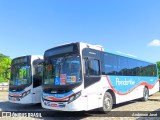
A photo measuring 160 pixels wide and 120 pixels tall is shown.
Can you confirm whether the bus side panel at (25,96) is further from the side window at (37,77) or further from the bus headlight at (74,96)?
the bus headlight at (74,96)

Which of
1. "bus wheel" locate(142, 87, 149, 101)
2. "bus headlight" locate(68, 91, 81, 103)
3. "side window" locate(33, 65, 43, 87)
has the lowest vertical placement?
"bus wheel" locate(142, 87, 149, 101)

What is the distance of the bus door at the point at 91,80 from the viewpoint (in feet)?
32.9

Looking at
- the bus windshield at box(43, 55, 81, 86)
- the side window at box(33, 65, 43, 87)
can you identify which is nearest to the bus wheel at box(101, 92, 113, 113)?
the bus windshield at box(43, 55, 81, 86)

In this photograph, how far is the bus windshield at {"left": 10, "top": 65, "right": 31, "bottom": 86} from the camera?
13.6 m

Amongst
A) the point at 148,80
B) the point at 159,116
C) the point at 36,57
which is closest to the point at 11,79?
the point at 36,57

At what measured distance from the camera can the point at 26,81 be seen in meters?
13.5

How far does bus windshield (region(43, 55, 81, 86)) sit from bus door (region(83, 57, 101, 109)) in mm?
394

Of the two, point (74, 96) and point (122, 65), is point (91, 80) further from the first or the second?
point (122, 65)

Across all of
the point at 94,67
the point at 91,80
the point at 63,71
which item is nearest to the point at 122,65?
the point at 94,67

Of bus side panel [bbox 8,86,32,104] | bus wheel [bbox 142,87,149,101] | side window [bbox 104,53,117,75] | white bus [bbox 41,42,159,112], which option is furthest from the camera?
bus wheel [bbox 142,87,149,101]

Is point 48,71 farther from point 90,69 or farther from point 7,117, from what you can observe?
point 7,117

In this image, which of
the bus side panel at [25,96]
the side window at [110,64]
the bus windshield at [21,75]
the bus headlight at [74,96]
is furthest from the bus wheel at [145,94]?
the bus headlight at [74,96]

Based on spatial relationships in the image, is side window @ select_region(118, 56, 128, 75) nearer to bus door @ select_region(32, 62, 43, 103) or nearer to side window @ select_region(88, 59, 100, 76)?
side window @ select_region(88, 59, 100, 76)

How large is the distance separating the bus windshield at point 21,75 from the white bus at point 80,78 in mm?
2781
